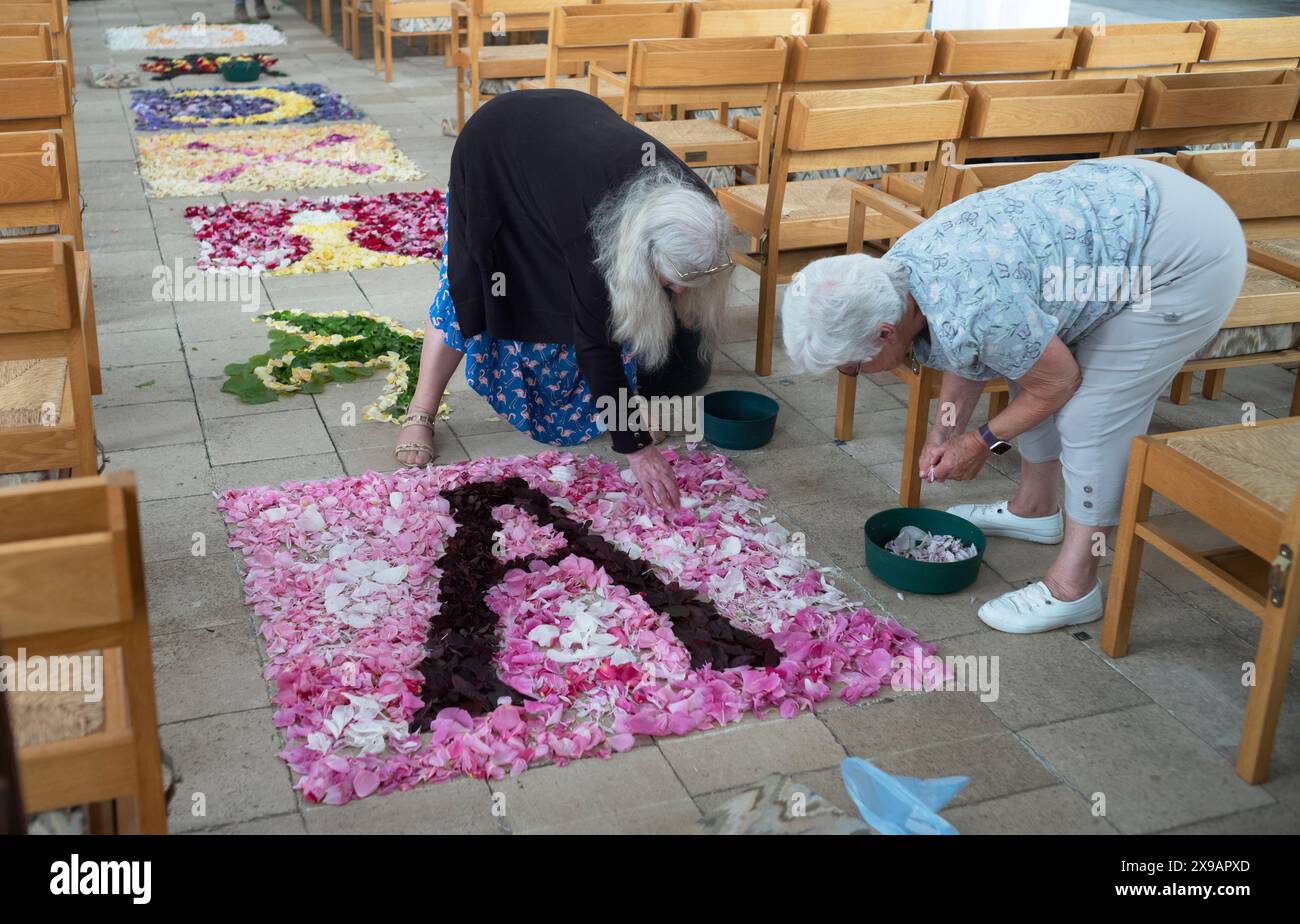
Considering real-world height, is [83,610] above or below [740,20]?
below

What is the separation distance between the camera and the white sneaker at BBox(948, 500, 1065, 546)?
3.54 m

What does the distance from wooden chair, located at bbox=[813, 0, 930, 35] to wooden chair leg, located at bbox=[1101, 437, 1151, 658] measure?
4116 mm

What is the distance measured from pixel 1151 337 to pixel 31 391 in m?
2.70

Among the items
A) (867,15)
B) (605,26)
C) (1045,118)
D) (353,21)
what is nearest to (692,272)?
(1045,118)

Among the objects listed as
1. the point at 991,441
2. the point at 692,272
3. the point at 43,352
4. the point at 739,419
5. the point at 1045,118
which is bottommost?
the point at 739,419

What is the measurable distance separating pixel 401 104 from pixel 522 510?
642 centimetres

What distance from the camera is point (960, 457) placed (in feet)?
9.70

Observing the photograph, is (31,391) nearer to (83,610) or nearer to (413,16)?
(83,610)

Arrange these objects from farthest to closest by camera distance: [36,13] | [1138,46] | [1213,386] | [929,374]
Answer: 1. [36,13]
2. [1138,46]
3. [1213,386]
4. [929,374]

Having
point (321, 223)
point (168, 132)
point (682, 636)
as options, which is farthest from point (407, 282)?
point (168, 132)

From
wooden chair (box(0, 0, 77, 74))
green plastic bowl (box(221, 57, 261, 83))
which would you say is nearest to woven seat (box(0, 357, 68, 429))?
wooden chair (box(0, 0, 77, 74))

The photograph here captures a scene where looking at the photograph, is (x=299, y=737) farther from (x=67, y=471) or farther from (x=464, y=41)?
(x=464, y=41)

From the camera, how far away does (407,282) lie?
547 cm

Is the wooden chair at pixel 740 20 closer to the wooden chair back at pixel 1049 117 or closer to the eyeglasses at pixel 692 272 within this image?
the wooden chair back at pixel 1049 117
